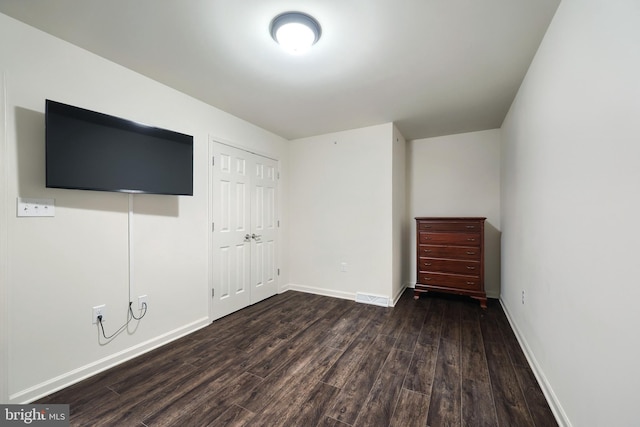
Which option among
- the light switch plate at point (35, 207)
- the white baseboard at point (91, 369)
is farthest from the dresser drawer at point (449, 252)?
the light switch plate at point (35, 207)

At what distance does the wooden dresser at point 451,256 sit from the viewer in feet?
10.7

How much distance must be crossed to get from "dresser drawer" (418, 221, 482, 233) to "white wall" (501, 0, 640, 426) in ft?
4.25

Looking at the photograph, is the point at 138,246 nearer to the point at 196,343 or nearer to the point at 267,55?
the point at 196,343

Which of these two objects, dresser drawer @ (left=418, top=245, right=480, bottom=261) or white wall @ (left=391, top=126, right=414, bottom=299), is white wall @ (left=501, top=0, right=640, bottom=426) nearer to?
dresser drawer @ (left=418, top=245, right=480, bottom=261)

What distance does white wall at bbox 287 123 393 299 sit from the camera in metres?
3.39

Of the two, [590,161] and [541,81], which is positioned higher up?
[541,81]

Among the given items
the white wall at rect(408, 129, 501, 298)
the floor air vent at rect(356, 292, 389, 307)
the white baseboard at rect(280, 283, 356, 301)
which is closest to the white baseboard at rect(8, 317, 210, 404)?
the white baseboard at rect(280, 283, 356, 301)

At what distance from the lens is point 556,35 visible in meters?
1.51

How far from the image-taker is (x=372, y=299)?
343cm

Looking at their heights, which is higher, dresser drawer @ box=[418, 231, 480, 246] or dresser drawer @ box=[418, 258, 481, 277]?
dresser drawer @ box=[418, 231, 480, 246]

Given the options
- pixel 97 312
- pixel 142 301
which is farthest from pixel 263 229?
pixel 97 312

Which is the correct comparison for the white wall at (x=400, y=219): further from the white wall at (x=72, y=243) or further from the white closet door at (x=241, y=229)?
the white wall at (x=72, y=243)

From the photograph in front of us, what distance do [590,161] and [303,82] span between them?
2055mm

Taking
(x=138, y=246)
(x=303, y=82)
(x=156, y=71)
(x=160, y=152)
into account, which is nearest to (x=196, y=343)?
(x=138, y=246)
